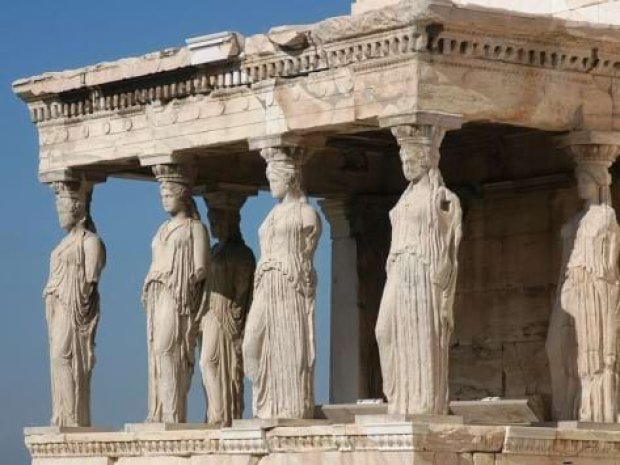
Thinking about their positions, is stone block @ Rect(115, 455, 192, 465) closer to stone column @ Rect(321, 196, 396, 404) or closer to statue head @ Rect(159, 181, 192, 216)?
statue head @ Rect(159, 181, 192, 216)

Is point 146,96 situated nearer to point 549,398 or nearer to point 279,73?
point 279,73

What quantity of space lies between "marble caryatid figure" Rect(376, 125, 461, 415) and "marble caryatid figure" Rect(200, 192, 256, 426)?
382cm

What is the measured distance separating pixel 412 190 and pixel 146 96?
387 cm

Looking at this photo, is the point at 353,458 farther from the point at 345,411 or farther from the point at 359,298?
the point at 359,298

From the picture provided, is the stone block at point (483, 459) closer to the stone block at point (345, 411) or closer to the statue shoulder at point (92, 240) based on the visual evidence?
the stone block at point (345, 411)

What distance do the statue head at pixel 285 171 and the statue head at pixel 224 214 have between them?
3150mm

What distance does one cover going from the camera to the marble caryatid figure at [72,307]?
29125mm

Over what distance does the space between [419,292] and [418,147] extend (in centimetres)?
123

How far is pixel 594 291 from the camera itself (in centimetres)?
2631

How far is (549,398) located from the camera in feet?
94.0

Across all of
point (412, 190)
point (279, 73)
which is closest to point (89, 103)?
point (279, 73)

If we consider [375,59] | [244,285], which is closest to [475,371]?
[244,285]

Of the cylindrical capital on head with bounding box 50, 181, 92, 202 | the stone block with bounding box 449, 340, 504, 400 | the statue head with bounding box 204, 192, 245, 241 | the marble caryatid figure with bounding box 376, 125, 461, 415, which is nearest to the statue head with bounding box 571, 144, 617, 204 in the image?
the marble caryatid figure with bounding box 376, 125, 461, 415

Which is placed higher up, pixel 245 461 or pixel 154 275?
pixel 154 275
